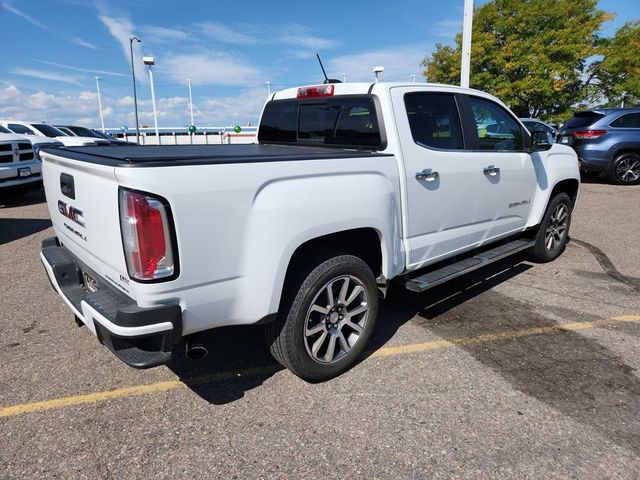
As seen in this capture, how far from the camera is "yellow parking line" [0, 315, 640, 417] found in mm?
2666

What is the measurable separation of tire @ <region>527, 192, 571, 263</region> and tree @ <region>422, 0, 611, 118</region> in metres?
19.8

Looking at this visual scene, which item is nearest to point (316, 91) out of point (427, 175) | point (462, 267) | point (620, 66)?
point (427, 175)

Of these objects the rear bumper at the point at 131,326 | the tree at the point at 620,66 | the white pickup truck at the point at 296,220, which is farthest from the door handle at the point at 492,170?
the tree at the point at 620,66

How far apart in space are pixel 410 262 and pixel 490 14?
24767 mm

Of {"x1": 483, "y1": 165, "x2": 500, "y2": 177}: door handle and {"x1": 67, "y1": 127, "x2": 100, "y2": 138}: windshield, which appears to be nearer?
{"x1": 483, "y1": 165, "x2": 500, "y2": 177}: door handle

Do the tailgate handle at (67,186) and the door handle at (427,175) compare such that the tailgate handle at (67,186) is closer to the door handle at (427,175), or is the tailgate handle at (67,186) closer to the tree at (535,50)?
the door handle at (427,175)

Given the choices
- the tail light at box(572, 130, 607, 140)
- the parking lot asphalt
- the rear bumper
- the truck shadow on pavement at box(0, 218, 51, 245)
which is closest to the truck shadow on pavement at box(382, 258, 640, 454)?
the parking lot asphalt

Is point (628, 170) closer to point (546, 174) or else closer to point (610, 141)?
point (610, 141)

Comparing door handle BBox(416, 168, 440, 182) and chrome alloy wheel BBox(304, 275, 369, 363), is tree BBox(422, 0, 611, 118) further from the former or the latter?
chrome alloy wheel BBox(304, 275, 369, 363)

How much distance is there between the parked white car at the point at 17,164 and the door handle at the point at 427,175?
9204 millimetres

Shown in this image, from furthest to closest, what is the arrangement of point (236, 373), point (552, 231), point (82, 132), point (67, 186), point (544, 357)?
point (82, 132)
point (552, 231)
point (544, 357)
point (236, 373)
point (67, 186)

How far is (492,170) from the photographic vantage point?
157 inches

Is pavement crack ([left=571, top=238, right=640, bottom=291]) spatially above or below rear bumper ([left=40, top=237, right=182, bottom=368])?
below

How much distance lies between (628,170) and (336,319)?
38.3 feet
